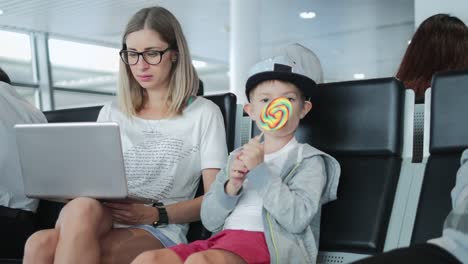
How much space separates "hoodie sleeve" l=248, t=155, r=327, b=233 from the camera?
1.85m

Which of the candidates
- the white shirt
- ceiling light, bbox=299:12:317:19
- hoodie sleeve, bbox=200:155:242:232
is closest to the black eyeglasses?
hoodie sleeve, bbox=200:155:242:232

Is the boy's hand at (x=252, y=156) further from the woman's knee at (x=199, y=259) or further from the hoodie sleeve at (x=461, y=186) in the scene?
the hoodie sleeve at (x=461, y=186)

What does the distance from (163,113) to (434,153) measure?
44.5 inches

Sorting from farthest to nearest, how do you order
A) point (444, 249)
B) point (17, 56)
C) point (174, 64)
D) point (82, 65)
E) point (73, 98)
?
point (82, 65), point (73, 98), point (17, 56), point (174, 64), point (444, 249)

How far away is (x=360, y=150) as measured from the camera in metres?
2.19

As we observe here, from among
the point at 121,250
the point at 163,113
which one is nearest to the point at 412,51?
the point at 163,113

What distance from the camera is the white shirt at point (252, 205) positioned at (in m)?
2.01

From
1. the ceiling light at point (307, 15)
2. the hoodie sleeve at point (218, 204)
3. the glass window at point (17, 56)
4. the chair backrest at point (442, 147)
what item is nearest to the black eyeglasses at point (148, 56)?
the hoodie sleeve at point (218, 204)

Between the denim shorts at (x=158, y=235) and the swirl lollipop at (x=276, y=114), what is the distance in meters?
0.60

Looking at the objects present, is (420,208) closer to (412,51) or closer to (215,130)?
(215,130)

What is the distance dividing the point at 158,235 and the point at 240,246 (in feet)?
1.41

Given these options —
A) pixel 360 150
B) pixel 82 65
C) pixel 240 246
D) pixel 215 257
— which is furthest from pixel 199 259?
pixel 82 65

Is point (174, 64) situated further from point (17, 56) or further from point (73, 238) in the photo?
point (17, 56)

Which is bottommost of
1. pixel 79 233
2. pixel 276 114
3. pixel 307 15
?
pixel 79 233
